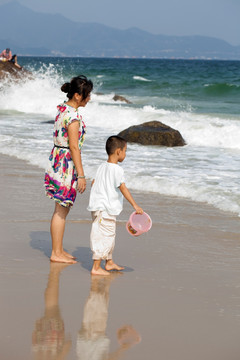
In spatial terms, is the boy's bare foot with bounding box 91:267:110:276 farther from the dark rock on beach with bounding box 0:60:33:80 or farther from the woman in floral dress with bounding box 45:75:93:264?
the dark rock on beach with bounding box 0:60:33:80

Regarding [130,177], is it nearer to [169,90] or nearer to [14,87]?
[14,87]

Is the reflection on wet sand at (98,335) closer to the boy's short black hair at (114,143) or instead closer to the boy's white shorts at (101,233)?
the boy's white shorts at (101,233)

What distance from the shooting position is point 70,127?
14.5 ft

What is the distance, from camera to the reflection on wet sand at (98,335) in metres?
3.03

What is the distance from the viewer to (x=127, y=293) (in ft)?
13.0

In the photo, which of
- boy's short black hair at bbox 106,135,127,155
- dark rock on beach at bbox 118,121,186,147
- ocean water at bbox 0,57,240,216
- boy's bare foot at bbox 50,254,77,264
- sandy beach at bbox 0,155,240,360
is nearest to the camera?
sandy beach at bbox 0,155,240,360

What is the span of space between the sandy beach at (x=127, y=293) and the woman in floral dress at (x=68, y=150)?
0.52 meters

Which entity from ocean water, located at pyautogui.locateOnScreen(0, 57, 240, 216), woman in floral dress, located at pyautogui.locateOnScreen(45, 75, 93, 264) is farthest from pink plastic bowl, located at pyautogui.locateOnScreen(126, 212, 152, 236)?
ocean water, located at pyautogui.locateOnScreen(0, 57, 240, 216)

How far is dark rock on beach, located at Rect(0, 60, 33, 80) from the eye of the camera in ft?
80.9

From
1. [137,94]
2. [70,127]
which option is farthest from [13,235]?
[137,94]

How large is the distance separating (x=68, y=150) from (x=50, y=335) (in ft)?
5.51

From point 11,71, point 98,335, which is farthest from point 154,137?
point 11,71

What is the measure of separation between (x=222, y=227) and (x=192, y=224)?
298 millimetres

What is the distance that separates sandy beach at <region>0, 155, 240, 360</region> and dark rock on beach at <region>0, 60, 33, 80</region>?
19.2 m
